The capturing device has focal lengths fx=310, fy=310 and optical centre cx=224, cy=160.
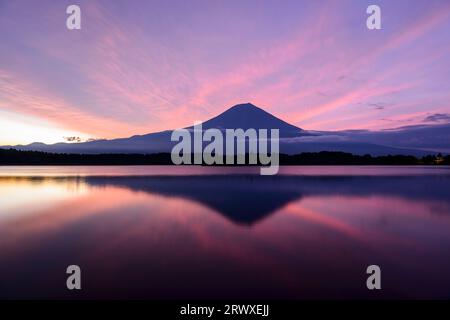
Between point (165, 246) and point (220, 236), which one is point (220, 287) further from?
point (220, 236)

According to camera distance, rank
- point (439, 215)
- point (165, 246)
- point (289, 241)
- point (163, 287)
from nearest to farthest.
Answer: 1. point (163, 287)
2. point (165, 246)
3. point (289, 241)
4. point (439, 215)

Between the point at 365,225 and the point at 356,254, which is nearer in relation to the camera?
the point at 356,254

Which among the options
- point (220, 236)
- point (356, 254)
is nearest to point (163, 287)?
point (220, 236)

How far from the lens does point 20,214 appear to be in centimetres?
1523

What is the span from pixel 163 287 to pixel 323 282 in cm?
313

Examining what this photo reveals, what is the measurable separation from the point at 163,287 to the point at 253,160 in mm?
192891

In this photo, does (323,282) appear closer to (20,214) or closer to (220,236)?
(220,236)

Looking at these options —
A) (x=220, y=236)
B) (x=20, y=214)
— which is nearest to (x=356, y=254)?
(x=220, y=236)
